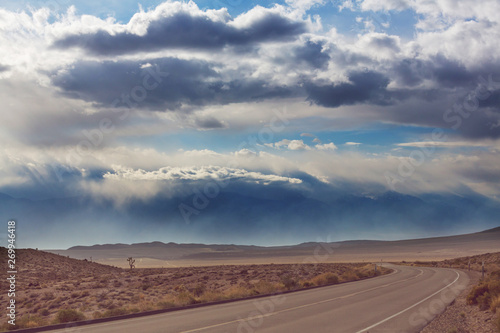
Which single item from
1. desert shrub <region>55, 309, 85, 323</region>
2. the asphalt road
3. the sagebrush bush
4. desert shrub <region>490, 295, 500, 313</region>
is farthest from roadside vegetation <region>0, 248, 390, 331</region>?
desert shrub <region>490, 295, 500, 313</region>

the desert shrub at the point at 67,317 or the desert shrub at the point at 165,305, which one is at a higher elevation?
the desert shrub at the point at 67,317

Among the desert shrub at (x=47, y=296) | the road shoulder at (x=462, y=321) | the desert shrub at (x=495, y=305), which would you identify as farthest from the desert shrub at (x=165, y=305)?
the desert shrub at (x=47, y=296)

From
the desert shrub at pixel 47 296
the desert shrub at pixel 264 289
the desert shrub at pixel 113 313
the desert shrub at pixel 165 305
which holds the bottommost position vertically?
the desert shrub at pixel 47 296

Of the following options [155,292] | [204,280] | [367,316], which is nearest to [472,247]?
[204,280]

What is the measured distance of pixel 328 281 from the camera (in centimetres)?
3584

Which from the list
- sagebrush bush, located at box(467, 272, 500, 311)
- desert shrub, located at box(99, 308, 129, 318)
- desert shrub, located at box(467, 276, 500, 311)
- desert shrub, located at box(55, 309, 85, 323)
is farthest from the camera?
desert shrub, located at box(99, 308, 129, 318)

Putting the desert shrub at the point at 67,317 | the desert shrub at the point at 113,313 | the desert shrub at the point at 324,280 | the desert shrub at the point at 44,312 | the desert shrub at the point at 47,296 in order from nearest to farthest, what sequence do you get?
1. the desert shrub at the point at 67,317
2. the desert shrub at the point at 113,313
3. the desert shrub at the point at 44,312
4. the desert shrub at the point at 47,296
5. the desert shrub at the point at 324,280

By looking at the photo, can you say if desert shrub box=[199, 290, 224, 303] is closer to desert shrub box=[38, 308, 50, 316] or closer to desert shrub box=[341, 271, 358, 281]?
desert shrub box=[38, 308, 50, 316]

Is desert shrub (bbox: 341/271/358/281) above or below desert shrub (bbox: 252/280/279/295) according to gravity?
below

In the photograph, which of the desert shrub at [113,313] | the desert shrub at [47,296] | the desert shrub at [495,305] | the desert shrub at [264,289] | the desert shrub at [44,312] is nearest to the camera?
the desert shrub at [495,305]

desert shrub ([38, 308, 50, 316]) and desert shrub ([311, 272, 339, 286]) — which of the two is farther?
desert shrub ([311, 272, 339, 286])

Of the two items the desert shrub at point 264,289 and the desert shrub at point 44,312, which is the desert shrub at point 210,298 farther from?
the desert shrub at point 44,312

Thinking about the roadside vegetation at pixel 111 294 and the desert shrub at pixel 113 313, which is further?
the roadside vegetation at pixel 111 294

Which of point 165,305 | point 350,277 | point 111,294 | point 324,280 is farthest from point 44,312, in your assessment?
point 350,277
